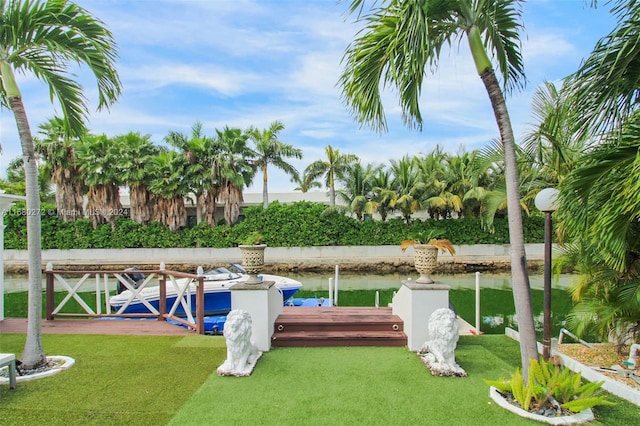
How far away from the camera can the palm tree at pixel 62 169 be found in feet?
69.9

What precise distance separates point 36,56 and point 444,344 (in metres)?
6.09

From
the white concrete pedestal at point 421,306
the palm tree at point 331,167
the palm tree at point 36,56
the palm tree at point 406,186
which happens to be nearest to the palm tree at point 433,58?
the white concrete pedestal at point 421,306

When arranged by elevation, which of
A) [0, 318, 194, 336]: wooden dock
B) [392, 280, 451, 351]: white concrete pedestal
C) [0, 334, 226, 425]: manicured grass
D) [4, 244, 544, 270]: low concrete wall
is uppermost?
[392, 280, 451, 351]: white concrete pedestal

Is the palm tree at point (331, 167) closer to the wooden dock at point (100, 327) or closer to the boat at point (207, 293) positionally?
the boat at point (207, 293)

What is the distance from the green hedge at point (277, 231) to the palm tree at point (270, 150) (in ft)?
6.55

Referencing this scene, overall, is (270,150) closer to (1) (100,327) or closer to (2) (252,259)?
(1) (100,327)

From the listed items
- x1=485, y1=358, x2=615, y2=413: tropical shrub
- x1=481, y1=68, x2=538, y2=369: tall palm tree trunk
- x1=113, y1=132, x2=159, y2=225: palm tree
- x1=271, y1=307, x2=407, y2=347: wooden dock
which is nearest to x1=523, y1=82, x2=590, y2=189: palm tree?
x1=481, y1=68, x2=538, y2=369: tall palm tree trunk

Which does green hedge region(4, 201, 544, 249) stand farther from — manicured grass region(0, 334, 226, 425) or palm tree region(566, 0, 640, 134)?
palm tree region(566, 0, 640, 134)

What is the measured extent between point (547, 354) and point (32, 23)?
6.95 meters

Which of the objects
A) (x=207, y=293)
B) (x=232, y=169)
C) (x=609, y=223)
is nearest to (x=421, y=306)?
(x=609, y=223)

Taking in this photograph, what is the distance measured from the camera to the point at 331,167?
24.1 metres

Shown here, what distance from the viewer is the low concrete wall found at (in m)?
21.5

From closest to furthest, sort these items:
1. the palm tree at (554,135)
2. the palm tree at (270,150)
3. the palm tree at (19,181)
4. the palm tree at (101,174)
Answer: the palm tree at (554,135) < the palm tree at (101,174) < the palm tree at (19,181) < the palm tree at (270,150)

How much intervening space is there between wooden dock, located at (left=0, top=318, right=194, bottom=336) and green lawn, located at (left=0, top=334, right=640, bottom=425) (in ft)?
2.74
